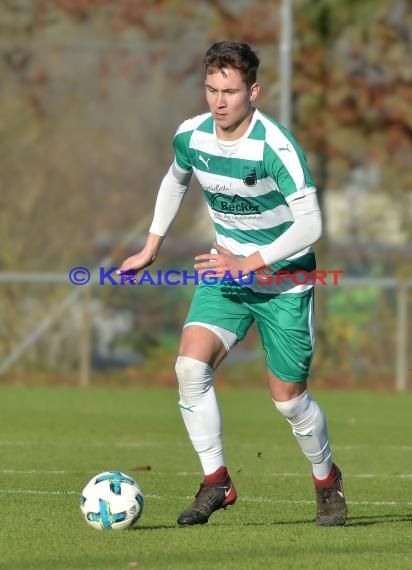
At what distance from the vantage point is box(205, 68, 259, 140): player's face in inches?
262

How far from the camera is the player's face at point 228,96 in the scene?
21.8 feet

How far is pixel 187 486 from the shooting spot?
344 inches

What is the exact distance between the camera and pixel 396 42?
24031 mm

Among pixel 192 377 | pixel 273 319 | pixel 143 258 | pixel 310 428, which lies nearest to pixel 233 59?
pixel 143 258

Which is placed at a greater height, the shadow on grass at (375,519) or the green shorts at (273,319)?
the green shorts at (273,319)

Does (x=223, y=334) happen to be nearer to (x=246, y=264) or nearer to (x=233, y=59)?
(x=246, y=264)

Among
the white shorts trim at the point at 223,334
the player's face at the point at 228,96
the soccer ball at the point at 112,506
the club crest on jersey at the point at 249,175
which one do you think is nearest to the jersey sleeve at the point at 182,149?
the player's face at the point at 228,96

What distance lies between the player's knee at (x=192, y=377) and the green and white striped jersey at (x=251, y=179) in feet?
1.71

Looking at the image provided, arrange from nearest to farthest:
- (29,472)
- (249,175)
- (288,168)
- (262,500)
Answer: (288,168) → (249,175) → (262,500) → (29,472)

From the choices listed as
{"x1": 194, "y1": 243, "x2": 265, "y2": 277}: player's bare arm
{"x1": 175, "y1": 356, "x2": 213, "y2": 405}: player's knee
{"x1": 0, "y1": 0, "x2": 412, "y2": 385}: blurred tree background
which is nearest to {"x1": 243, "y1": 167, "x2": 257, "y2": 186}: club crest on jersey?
{"x1": 194, "y1": 243, "x2": 265, "y2": 277}: player's bare arm

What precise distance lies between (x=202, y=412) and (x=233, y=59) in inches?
71.6

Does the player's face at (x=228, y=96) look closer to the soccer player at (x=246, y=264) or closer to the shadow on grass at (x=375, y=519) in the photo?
the soccer player at (x=246, y=264)

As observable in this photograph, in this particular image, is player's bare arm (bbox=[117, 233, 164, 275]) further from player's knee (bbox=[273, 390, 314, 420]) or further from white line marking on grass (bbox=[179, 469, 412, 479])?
white line marking on grass (bbox=[179, 469, 412, 479])

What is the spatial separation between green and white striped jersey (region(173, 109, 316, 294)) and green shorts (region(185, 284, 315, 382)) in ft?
0.24
